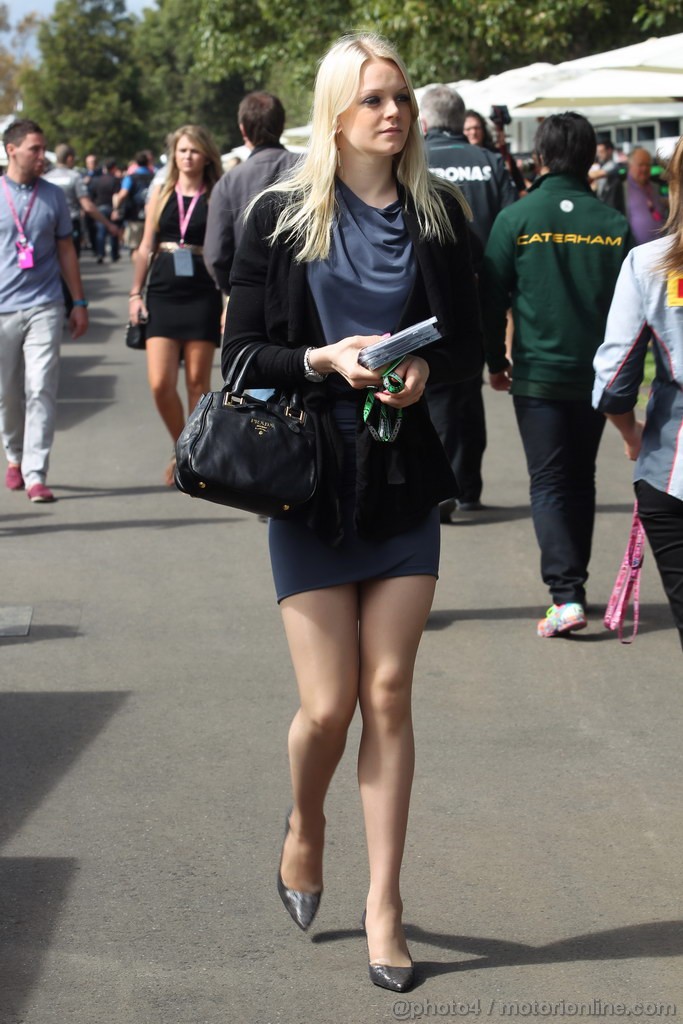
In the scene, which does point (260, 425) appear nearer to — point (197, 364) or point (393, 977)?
point (393, 977)

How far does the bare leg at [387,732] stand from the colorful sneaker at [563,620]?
297 cm

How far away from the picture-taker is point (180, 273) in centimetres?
952

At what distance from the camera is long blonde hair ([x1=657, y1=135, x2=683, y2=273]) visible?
12.7 feet

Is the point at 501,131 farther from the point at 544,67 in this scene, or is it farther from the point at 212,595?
the point at 544,67

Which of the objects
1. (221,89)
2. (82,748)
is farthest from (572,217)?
(221,89)

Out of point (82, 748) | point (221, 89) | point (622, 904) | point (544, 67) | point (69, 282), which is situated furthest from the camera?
point (221, 89)

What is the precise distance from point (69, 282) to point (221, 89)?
2767 inches

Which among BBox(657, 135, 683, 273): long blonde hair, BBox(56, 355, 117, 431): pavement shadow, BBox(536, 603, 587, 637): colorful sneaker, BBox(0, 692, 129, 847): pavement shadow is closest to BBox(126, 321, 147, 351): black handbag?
BBox(56, 355, 117, 431): pavement shadow

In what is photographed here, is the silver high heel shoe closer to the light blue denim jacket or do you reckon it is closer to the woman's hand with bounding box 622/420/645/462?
the light blue denim jacket

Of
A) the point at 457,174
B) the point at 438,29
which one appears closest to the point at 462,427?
the point at 457,174

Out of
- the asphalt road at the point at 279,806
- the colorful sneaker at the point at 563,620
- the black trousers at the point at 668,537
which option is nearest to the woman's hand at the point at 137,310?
the asphalt road at the point at 279,806

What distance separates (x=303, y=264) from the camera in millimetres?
3637

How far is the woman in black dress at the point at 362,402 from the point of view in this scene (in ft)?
11.9

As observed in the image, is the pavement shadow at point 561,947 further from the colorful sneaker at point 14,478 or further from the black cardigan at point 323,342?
the colorful sneaker at point 14,478
